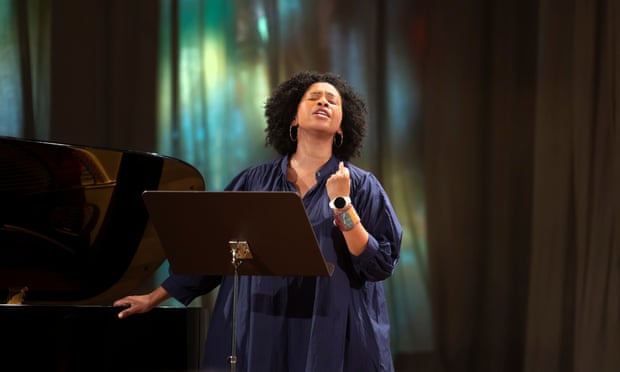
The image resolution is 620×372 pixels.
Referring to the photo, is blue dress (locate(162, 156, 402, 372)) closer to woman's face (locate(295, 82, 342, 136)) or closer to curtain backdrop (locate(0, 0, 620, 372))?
woman's face (locate(295, 82, 342, 136))

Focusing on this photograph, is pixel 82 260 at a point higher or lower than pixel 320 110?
lower

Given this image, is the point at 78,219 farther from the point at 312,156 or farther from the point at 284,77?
the point at 284,77

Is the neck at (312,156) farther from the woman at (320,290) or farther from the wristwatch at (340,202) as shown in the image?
the wristwatch at (340,202)

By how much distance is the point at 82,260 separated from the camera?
2615 mm

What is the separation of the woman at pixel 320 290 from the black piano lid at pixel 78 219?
33cm

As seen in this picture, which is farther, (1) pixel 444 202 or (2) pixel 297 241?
(1) pixel 444 202

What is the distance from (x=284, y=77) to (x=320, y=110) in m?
1.92

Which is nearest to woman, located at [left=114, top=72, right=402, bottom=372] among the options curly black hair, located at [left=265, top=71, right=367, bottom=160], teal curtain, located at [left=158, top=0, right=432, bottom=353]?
curly black hair, located at [left=265, top=71, right=367, bottom=160]

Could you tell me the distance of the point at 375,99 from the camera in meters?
4.33

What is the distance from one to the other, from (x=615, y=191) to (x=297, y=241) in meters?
2.37

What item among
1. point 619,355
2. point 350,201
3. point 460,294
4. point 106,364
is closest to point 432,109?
point 460,294

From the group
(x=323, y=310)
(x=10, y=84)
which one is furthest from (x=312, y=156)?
(x=10, y=84)

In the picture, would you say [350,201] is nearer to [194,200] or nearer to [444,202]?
[194,200]

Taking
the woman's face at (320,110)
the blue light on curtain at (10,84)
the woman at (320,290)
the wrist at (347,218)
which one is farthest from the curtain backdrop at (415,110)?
the wrist at (347,218)
